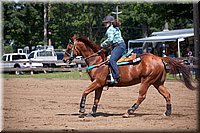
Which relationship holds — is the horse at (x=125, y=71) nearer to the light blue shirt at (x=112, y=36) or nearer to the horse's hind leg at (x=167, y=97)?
the horse's hind leg at (x=167, y=97)

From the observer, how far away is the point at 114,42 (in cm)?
977

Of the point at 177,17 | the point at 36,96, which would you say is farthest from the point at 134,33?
the point at 36,96

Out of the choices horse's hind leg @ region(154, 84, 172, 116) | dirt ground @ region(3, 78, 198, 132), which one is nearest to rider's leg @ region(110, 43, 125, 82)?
dirt ground @ region(3, 78, 198, 132)

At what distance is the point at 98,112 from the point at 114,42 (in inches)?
81.0

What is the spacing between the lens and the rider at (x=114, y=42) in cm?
970

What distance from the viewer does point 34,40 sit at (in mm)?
47094

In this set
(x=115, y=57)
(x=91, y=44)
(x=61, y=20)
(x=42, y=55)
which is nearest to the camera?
(x=115, y=57)

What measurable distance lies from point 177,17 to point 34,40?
20.4 meters

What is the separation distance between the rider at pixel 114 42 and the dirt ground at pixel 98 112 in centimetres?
114

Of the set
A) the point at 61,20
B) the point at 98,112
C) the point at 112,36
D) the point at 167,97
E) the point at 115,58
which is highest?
the point at 61,20

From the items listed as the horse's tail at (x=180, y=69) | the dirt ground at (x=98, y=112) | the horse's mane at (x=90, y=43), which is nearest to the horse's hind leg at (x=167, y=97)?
the dirt ground at (x=98, y=112)

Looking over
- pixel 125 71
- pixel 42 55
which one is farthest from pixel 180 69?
pixel 42 55

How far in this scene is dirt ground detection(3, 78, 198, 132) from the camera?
8.35m

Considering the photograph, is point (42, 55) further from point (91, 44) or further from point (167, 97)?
point (167, 97)
